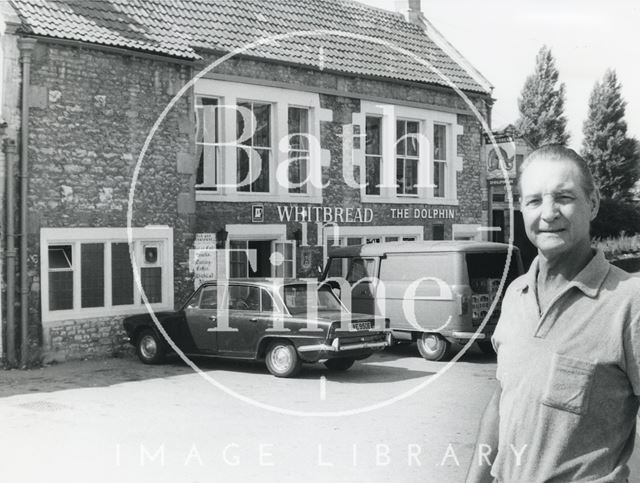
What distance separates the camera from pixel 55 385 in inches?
457

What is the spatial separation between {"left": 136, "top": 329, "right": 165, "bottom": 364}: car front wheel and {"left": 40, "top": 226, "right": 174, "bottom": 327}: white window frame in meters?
0.92

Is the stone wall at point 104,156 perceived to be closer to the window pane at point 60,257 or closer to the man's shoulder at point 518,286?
the window pane at point 60,257

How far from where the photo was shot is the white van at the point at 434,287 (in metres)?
14.4

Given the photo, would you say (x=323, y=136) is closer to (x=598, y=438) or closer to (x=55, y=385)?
(x=55, y=385)

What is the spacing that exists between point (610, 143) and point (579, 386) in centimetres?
4851

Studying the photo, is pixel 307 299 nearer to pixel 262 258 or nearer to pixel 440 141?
pixel 262 258

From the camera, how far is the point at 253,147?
56.7 ft

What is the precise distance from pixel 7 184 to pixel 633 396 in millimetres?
12262

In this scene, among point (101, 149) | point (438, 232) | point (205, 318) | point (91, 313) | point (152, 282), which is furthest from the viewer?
point (438, 232)

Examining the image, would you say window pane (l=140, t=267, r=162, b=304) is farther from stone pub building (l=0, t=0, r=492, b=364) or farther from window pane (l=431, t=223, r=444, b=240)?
window pane (l=431, t=223, r=444, b=240)

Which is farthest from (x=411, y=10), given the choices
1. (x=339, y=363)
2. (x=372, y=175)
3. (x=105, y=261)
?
(x=339, y=363)

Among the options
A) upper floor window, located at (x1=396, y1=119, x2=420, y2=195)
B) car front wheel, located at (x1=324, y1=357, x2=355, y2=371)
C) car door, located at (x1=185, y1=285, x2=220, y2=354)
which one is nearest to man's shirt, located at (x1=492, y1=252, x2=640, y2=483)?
car front wheel, located at (x1=324, y1=357, x2=355, y2=371)

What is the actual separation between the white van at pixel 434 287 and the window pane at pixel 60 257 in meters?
5.16

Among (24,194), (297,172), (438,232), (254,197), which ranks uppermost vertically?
(297,172)
